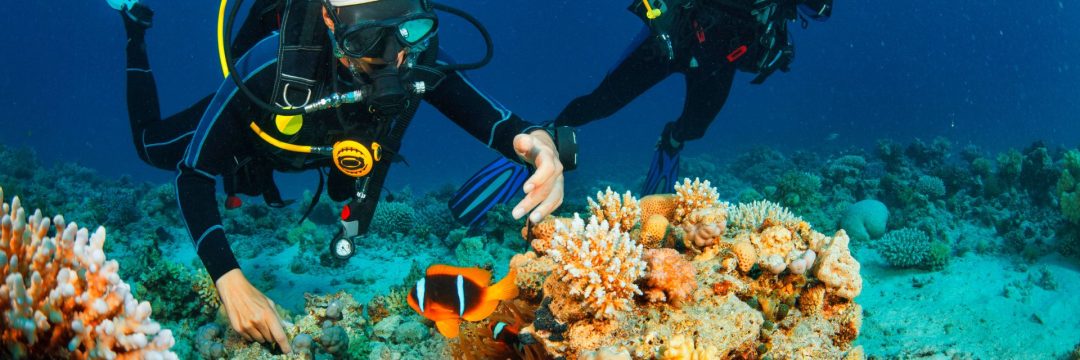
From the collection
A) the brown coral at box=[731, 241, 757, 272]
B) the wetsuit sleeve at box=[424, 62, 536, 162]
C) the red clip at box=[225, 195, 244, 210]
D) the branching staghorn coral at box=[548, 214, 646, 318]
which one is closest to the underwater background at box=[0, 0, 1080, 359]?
the brown coral at box=[731, 241, 757, 272]

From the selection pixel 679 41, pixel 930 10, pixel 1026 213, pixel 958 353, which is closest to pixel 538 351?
pixel 958 353

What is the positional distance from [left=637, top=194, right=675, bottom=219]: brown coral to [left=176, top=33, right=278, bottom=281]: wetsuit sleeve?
271 centimetres

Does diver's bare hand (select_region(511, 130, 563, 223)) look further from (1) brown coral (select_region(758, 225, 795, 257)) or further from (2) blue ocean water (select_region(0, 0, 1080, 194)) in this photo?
(2) blue ocean water (select_region(0, 0, 1080, 194))

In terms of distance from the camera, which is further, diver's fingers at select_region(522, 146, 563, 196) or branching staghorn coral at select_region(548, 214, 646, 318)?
diver's fingers at select_region(522, 146, 563, 196)

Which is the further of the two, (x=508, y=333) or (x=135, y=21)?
(x=135, y=21)

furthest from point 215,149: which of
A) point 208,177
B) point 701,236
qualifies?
point 701,236

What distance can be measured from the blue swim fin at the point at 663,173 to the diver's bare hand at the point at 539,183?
17.5ft

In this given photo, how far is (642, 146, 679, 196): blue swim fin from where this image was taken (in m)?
8.03

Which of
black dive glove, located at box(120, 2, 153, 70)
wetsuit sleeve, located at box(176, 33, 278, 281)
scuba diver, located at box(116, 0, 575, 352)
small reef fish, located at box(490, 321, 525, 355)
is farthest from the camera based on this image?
black dive glove, located at box(120, 2, 153, 70)

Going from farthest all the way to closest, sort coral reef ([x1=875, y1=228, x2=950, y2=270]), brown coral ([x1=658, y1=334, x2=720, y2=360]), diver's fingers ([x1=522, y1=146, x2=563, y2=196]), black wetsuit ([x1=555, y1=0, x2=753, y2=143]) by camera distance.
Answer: black wetsuit ([x1=555, y1=0, x2=753, y2=143])
coral reef ([x1=875, y1=228, x2=950, y2=270])
diver's fingers ([x1=522, y1=146, x2=563, y2=196])
brown coral ([x1=658, y1=334, x2=720, y2=360])

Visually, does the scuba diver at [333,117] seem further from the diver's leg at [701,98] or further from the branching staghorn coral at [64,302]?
the diver's leg at [701,98]

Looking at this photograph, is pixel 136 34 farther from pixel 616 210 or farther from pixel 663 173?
pixel 663 173

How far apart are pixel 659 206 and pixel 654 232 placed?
1.47 ft

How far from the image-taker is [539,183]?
8.41 ft
